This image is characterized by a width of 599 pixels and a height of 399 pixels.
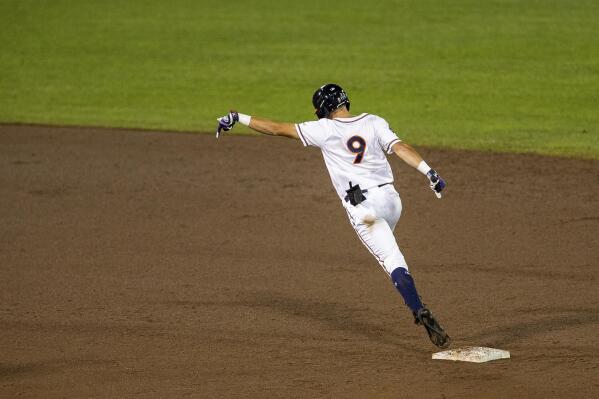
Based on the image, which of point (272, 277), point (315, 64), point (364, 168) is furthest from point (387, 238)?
point (315, 64)

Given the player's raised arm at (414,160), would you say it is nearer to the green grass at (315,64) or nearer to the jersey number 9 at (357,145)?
the jersey number 9 at (357,145)

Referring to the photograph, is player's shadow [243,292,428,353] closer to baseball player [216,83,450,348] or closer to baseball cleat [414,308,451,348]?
baseball cleat [414,308,451,348]

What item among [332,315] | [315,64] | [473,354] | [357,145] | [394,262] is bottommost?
[473,354]

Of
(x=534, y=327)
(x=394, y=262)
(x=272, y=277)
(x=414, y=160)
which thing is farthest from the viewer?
(x=272, y=277)

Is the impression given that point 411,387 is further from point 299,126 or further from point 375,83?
point 375,83

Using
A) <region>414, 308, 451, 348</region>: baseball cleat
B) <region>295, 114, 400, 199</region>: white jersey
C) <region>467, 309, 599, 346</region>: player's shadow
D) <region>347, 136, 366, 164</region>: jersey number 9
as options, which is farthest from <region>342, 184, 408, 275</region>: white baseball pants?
<region>467, 309, 599, 346</region>: player's shadow

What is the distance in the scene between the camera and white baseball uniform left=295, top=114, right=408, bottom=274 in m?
8.08

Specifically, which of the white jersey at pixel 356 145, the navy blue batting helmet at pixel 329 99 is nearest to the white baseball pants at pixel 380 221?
the white jersey at pixel 356 145

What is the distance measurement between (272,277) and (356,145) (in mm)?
2732

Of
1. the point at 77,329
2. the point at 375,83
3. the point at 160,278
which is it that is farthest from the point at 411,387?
the point at 375,83

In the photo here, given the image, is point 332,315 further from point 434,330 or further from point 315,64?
point 315,64

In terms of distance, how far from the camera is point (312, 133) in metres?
8.21

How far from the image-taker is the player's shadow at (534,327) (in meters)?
8.51

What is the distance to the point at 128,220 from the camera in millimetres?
12711
